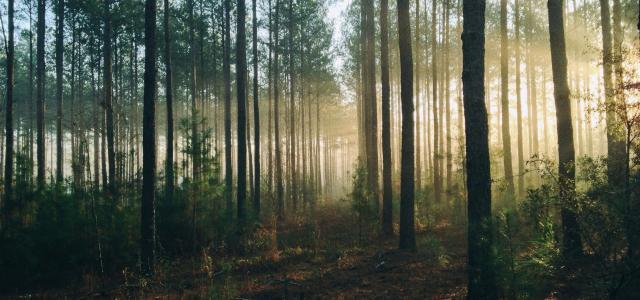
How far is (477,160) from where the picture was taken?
20.2ft

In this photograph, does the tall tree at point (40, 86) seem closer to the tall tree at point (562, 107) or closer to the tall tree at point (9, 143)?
the tall tree at point (9, 143)

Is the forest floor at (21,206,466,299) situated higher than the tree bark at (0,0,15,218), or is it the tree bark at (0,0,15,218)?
→ the tree bark at (0,0,15,218)

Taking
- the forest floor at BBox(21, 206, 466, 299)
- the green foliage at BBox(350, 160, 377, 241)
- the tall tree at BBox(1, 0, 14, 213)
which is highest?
the tall tree at BBox(1, 0, 14, 213)

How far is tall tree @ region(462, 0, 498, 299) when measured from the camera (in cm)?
592

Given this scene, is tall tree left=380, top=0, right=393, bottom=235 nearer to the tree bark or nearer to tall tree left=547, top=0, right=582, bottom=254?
tall tree left=547, top=0, right=582, bottom=254

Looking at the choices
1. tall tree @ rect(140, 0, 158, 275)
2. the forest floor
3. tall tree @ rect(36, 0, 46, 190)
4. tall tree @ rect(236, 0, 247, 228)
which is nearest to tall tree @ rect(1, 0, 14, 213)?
tall tree @ rect(36, 0, 46, 190)

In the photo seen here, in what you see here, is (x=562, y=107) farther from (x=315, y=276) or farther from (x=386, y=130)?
(x=315, y=276)

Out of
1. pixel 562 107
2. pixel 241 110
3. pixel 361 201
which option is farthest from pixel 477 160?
pixel 241 110

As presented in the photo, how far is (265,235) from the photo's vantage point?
1259 centimetres

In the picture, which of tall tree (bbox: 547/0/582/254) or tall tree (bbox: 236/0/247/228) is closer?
tall tree (bbox: 547/0/582/254)

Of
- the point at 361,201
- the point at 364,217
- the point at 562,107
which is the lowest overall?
the point at 364,217

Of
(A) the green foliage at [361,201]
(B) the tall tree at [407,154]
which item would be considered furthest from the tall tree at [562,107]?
(A) the green foliage at [361,201]

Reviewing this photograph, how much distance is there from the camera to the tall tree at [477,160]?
233 inches

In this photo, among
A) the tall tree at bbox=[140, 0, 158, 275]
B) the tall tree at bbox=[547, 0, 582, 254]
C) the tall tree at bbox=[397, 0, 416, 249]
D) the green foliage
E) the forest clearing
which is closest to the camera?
the forest clearing
